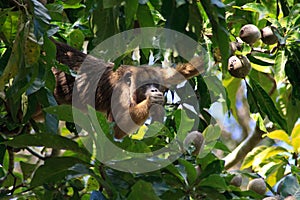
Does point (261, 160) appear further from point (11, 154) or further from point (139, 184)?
point (139, 184)

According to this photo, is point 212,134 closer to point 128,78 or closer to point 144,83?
point 144,83

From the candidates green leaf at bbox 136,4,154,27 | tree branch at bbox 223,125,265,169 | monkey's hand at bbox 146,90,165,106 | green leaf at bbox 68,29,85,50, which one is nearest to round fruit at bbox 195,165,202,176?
green leaf at bbox 136,4,154,27

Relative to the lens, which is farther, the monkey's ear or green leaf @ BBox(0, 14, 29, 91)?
the monkey's ear

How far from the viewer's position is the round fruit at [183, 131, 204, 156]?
2.16 m

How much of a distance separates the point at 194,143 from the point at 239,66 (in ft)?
1.46

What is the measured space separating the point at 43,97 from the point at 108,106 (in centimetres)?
139

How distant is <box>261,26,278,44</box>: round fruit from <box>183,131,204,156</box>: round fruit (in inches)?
22.7

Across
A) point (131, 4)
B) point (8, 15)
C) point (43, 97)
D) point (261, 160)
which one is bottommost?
point (261, 160)

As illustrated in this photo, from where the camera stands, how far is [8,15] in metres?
2.03

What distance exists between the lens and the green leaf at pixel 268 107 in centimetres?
269

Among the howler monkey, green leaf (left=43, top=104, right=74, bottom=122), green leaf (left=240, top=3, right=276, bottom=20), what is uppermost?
green leaf (left=240, top=3, right=276, bottom=20)

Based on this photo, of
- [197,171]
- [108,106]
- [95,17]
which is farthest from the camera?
[108,106]

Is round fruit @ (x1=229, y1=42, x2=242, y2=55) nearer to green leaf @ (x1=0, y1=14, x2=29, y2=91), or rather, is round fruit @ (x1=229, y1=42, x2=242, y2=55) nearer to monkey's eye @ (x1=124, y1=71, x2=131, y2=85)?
green leaf @ (x1=0, y1=14, x2=29, y2=91)

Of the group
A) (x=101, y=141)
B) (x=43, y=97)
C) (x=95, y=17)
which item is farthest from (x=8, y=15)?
(x=101, y=141)
